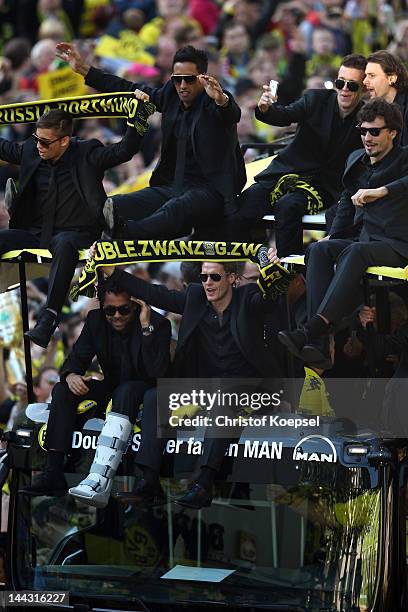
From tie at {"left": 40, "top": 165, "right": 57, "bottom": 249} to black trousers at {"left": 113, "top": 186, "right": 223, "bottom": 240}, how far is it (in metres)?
0.44

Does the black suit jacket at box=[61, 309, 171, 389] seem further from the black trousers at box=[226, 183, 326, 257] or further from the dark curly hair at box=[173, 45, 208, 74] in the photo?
the dark curly hair at box=[173, 45, 208, 74]

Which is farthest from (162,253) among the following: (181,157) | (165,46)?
(165,46)

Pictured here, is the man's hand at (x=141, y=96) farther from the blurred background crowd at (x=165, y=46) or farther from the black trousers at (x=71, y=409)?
the blurred background crowd at (x=165, y=46)

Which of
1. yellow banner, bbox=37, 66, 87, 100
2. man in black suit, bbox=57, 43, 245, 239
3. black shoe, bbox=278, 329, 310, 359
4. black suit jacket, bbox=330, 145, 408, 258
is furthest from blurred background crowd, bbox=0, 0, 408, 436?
black shoe, bbox=278, 329, 310, 359

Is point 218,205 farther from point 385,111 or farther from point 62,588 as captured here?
point 62,588

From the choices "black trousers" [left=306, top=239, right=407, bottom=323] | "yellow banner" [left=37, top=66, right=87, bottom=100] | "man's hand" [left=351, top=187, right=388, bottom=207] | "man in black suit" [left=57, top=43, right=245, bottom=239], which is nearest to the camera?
"black trousers" [left=306, top=239, right=407, bottom=323]

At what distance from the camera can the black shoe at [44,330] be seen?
11.0m

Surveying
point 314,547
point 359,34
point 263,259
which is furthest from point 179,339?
point 359,34

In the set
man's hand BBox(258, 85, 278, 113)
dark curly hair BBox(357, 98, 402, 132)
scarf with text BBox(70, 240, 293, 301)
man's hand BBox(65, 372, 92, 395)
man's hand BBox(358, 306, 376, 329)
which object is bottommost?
man's hand BBox(65, 372, 92, 395)

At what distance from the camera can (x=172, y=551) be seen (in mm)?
11016

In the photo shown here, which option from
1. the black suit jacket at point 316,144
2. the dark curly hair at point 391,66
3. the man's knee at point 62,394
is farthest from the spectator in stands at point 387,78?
the man's knee at point 62,394

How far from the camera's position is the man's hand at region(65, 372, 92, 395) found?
1107 cm

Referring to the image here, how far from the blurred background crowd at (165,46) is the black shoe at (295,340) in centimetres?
557

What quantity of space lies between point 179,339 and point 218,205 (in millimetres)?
967
